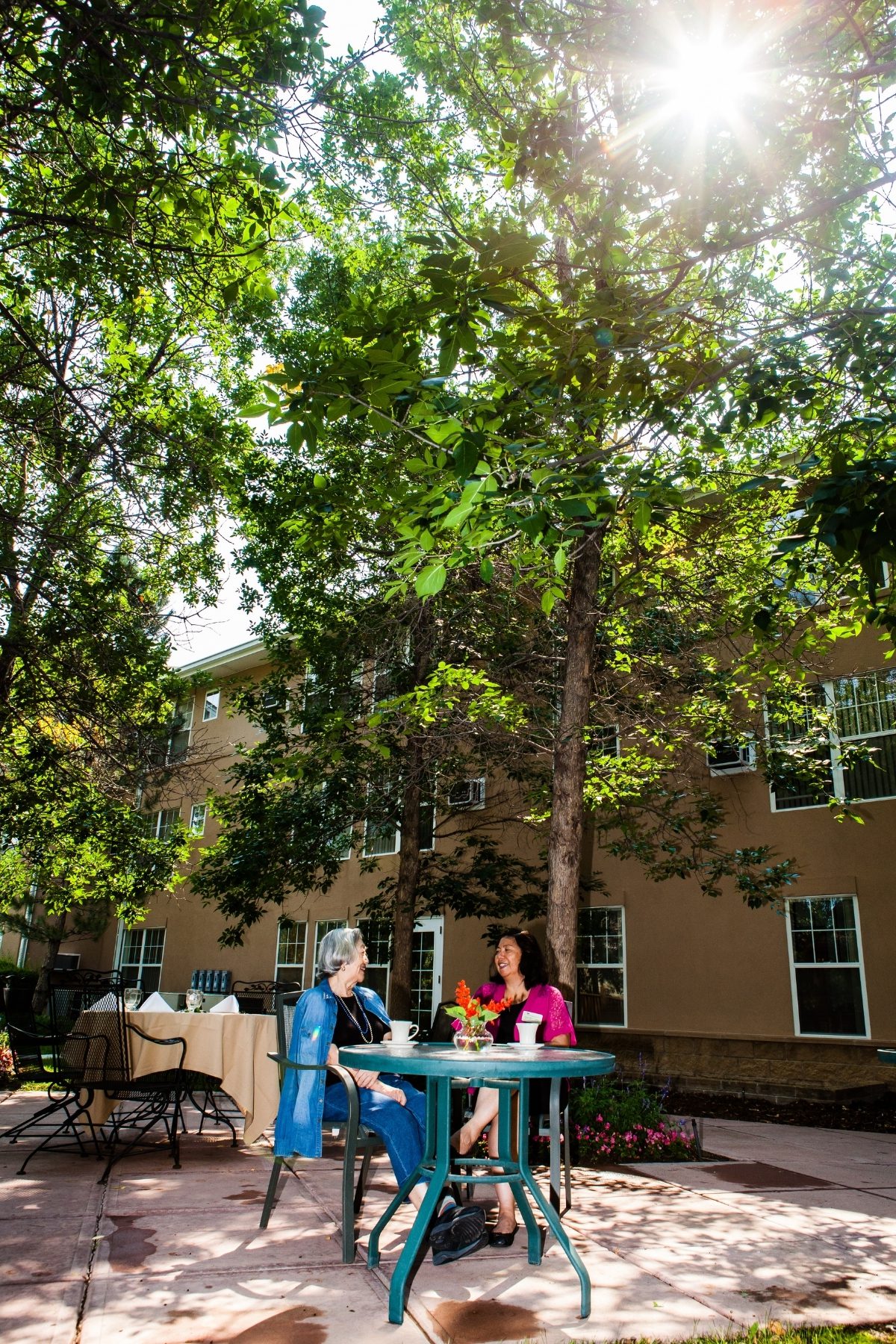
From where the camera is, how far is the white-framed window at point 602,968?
559 inches

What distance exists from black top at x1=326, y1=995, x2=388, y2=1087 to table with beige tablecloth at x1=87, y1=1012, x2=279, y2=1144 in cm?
176

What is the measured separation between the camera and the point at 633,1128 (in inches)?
281

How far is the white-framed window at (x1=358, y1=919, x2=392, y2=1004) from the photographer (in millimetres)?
14172

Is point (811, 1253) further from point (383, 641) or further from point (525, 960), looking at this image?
point (383, 641)

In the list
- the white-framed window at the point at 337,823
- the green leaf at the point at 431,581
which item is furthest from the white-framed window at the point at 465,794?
the green leaf at the point at 431,581

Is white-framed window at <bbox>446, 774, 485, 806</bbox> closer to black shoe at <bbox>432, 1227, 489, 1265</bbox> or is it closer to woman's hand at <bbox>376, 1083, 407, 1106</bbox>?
woman's hand at <bbox>376, 1083, 407, 1106</bbox>

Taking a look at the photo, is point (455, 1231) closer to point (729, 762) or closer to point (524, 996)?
point (524, 996)

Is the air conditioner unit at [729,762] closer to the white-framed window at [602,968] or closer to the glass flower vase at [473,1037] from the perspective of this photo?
the white-framed window at [602,968]

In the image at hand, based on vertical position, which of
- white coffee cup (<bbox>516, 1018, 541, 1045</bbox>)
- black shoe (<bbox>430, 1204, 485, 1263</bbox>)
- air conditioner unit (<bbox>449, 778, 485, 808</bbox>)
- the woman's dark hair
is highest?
air conditioner unit (<bbox>449, 778, 485, 808</bbox>)

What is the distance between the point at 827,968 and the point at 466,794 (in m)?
5.25

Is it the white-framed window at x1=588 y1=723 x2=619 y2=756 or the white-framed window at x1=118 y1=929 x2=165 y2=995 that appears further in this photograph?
the white-framed window at x1=118 y1=929 x2=165 y2=995

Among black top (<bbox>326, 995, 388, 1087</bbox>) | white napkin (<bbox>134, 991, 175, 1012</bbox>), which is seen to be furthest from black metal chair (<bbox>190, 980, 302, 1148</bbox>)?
black top (<bbox>326, 995, 388, 1087</bbox>)

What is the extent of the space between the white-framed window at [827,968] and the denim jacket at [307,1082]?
376 inches

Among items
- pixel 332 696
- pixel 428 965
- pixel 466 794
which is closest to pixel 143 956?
pixel 428 965
